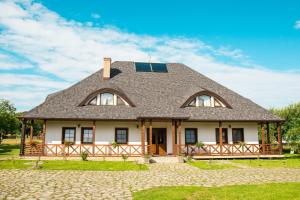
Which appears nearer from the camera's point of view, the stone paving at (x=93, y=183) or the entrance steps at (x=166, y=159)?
the stone paving at (x=93, y=183)

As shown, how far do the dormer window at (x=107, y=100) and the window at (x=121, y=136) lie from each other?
2.09m

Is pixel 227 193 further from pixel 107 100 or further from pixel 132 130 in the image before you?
pixel 107 100

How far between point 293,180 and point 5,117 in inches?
1437

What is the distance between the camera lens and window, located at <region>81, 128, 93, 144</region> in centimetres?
2077

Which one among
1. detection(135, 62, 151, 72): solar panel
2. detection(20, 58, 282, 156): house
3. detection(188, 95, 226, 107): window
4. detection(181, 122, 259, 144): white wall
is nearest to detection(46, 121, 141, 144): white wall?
detection(20, 58, 282, 156): house

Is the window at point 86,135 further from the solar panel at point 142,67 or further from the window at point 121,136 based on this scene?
the solar panel at point 142,67

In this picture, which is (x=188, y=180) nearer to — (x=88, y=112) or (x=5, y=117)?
(x=88, y=112)

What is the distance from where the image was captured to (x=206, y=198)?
7.50 m

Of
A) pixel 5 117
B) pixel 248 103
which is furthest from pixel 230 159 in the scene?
pixel 5 117

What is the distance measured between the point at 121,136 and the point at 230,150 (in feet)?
28.5

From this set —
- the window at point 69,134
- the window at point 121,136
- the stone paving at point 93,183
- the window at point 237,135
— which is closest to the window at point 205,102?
the window at point 237,135

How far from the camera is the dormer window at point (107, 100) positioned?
21.6m

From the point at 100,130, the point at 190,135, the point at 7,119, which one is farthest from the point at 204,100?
the point at 7,119

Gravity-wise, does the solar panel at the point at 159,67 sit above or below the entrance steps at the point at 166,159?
above
